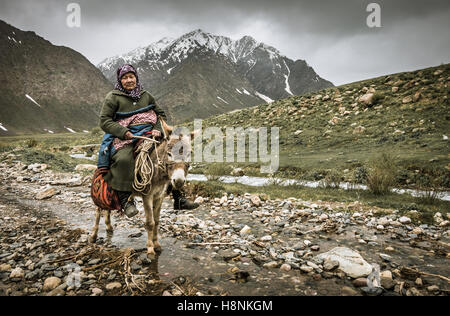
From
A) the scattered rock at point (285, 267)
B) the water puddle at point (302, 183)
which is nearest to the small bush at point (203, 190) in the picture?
the water puddle at point (302, 183)

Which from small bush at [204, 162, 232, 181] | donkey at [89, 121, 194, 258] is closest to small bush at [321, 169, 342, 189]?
small bush at [204, 162, 232, 181]

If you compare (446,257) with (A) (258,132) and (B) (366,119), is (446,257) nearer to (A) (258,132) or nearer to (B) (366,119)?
(B) (366,119)

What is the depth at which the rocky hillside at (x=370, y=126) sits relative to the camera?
42.9 ft

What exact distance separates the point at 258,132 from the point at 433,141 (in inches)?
625

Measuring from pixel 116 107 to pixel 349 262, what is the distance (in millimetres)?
5484

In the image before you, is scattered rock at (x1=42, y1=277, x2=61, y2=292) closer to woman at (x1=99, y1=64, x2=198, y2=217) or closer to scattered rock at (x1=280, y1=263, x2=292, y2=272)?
woman at (x1=99, y1=64, x2=198, y2=217)

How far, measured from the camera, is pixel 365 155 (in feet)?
48.6

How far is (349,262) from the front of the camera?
155 inches

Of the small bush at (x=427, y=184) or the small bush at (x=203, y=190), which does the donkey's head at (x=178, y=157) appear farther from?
the small bush at (x=427, y=184)

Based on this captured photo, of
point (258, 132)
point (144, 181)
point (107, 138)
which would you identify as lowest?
point (144, 181)

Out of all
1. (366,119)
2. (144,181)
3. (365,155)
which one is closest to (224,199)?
(144,181)

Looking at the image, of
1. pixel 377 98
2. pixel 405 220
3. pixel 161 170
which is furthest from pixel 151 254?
pixel 377 98

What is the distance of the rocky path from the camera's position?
3541mm

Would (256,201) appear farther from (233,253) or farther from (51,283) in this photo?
(51,283)
